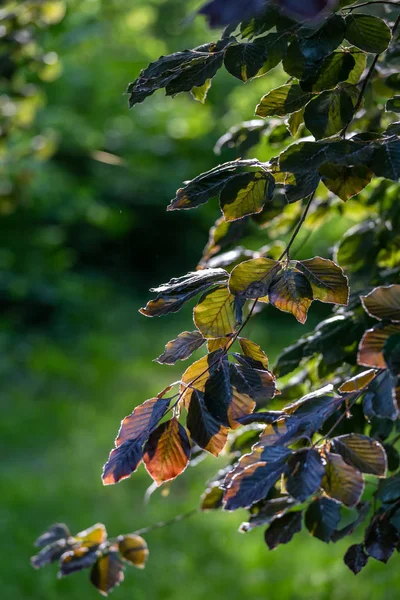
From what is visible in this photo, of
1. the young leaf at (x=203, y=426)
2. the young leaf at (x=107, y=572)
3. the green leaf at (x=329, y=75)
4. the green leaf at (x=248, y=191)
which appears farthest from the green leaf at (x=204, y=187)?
the young leaf at (x=107, y=572)

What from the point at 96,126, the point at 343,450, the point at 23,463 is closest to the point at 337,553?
the point at 23,463

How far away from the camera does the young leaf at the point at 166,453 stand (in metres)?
1.02

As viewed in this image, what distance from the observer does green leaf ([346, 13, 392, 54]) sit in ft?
3.36

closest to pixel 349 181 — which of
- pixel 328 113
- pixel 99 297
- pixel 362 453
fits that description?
pixel 328 113

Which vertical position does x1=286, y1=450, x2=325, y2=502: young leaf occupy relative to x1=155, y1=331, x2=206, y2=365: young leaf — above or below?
below

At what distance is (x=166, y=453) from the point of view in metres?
1.03

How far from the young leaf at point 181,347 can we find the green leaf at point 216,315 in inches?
1.1

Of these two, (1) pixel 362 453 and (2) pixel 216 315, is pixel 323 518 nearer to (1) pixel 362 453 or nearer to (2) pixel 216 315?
(1) pixel 362 453

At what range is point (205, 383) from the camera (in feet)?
3.40

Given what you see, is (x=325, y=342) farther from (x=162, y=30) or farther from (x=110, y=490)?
(x=162, y=30)

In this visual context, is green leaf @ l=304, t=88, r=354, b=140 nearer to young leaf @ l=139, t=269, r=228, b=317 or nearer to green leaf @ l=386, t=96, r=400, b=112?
green leaf @ l=386, t=96, r=400, b=112

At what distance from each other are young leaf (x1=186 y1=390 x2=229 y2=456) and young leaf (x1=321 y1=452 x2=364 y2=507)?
14 centimetres

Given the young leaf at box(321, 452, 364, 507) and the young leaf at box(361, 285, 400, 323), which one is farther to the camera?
the young leaf at box(321, 452, 364, 507)

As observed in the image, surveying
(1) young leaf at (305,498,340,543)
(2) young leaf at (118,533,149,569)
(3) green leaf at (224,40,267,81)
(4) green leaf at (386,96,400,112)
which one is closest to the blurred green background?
(3) green leaf at (224,40,267,81)
